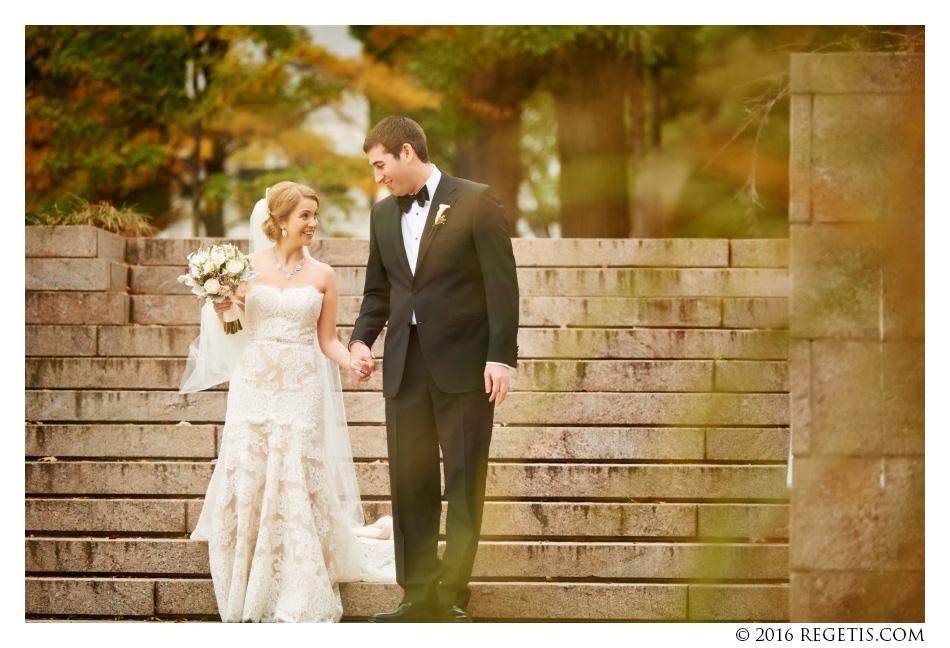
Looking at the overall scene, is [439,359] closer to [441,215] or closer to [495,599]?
[441,215]

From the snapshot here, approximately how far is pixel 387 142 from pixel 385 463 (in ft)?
6.70

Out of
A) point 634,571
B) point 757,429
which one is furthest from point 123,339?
point 757,429

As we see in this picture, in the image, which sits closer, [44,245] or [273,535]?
[273,535]

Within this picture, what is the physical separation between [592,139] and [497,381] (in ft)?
24.4

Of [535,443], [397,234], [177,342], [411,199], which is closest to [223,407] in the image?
[177,342]

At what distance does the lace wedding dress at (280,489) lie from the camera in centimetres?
401

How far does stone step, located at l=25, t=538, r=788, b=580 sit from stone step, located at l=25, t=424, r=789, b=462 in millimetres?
722

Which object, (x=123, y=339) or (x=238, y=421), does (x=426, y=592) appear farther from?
(x=123, y=339)

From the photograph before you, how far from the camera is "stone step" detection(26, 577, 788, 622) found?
421cm

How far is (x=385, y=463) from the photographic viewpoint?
5.06 m

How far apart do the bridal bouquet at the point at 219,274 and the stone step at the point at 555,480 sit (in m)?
1.28

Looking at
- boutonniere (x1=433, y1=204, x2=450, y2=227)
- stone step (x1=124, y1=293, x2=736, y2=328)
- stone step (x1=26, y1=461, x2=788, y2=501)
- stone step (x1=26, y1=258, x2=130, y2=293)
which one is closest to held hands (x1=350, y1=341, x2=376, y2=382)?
boutonniere (x1=433, y1=204, x2=450, y2=227)

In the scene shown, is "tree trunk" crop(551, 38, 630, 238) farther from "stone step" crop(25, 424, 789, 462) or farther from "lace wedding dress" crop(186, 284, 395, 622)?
"lace wedding dress" crop(186, 284, 395, 622)

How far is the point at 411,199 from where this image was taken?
3.90 metres
